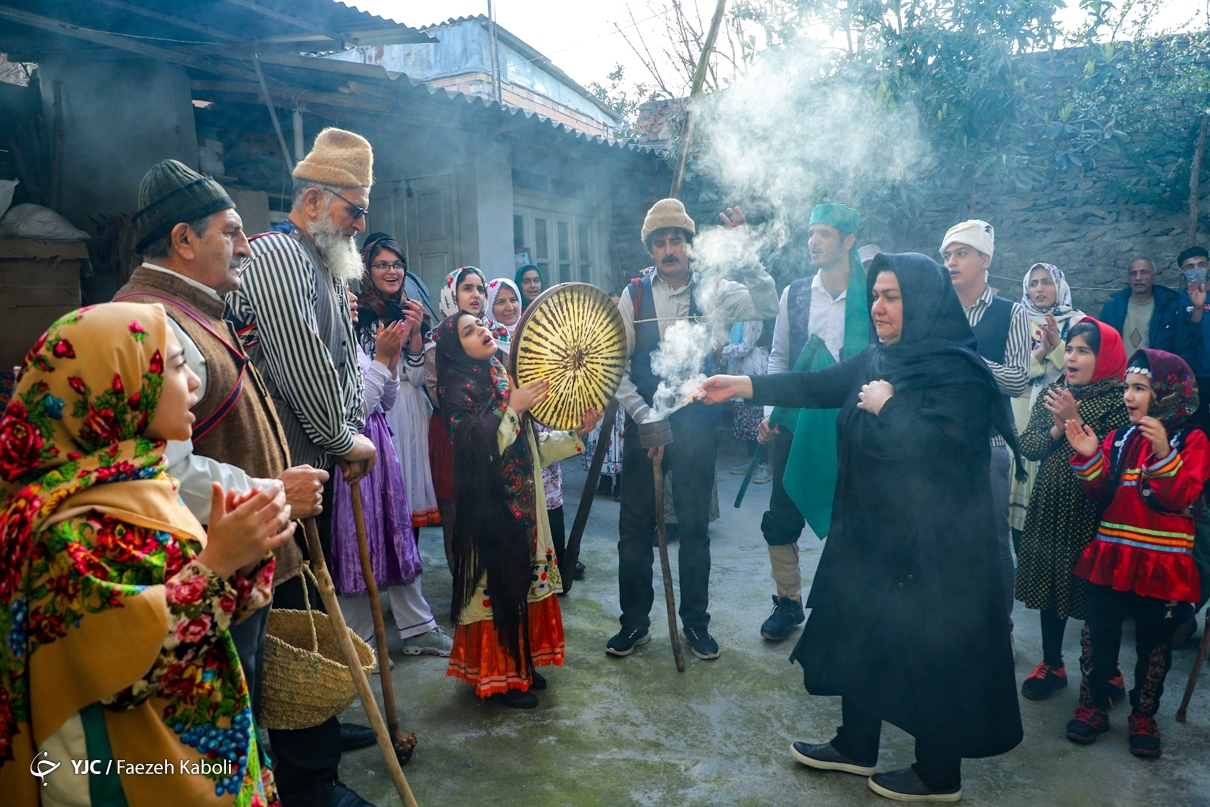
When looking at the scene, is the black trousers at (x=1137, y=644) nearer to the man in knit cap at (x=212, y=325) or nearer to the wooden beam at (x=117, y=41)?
the man in knit cap at (x=212, y=325)

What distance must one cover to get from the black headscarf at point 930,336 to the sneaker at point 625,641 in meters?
2.00

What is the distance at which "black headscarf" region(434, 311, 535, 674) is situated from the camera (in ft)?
11.0

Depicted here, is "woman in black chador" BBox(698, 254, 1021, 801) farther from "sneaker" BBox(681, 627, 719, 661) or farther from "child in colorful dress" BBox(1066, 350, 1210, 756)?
"sneaker" BBox(681, 627, 719, 661)

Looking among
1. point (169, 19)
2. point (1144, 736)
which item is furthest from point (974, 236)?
point (169, 19)

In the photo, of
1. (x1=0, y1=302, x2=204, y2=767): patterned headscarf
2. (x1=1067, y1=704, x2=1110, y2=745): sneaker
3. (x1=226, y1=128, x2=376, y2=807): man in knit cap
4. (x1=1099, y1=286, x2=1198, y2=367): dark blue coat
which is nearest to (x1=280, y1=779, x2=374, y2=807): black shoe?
(x1=226, y1=128, x2=376, y2=807): man in knit cap

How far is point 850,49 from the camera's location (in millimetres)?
9008

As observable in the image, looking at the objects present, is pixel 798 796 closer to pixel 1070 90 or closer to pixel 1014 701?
pixel 1014 701

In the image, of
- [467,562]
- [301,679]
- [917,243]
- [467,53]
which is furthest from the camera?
[467,53]

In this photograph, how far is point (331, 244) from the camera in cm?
287

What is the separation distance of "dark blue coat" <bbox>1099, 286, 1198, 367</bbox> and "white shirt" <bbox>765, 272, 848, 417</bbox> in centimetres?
357

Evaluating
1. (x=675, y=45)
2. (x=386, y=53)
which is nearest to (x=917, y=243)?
(x=675, y=45)

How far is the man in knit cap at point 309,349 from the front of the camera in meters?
2.54

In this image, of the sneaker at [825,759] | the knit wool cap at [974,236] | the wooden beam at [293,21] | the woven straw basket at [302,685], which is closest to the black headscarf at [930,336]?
the knit wool cap at [974,236]

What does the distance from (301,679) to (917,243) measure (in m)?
9.12
